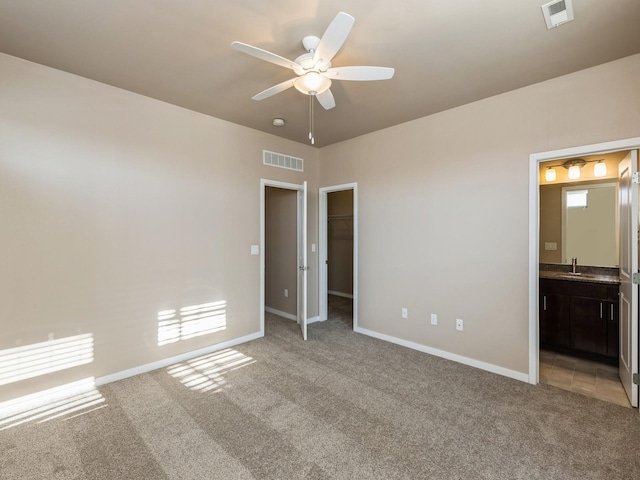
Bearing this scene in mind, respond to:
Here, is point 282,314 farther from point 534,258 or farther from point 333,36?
point 333,36

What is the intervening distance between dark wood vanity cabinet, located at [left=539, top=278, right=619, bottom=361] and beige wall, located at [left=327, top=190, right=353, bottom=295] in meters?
3.73

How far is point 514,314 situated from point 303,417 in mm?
2252

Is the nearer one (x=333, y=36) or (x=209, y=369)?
(x=333, y=36)

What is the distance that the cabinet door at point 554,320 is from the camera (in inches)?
138

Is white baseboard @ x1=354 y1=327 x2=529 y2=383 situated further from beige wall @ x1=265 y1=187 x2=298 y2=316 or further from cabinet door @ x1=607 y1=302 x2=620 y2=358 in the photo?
beige wall @ x1=265 y1=187 x2=298 y2=316

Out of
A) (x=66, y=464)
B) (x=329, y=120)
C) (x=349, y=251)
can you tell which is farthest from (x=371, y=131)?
(x=66, y=464)

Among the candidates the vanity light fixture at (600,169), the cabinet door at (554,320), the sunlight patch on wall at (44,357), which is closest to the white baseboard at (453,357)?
the cabinet door at (554,320)

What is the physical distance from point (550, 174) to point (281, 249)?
158 inches

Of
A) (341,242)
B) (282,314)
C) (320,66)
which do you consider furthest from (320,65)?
(341,242)

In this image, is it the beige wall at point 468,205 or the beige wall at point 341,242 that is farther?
the beige wall at point 341,242

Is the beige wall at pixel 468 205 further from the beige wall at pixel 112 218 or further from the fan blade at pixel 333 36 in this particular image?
the fan blade at pixel 333 36

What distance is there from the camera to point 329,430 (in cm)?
215

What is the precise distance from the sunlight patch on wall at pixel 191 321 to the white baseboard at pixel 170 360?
19 cm

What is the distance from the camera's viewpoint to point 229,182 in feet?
12.4
